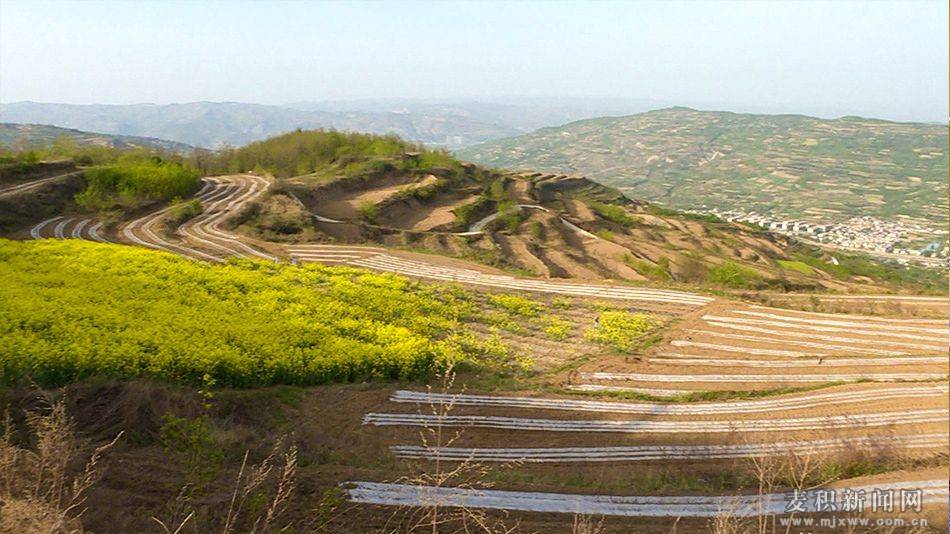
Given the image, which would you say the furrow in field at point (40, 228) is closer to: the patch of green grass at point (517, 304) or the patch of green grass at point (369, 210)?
the patch of green grass at point (369, 210)

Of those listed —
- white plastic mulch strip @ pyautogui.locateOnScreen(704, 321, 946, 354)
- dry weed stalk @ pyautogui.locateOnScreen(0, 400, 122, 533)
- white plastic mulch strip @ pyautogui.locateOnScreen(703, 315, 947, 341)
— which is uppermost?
dry weed stalk @ pyautogui.locateOnScreen(0, 400, 122, 533)

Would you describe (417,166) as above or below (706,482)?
above

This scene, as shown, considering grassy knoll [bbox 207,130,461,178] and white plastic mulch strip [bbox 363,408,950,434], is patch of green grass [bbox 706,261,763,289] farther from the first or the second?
grassy knoll [bbox 207,130,461,178]

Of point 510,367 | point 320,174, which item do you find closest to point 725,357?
point 510,367

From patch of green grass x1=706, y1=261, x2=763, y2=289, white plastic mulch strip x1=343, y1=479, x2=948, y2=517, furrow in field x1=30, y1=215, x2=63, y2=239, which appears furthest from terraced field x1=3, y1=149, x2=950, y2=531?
patch of green grass x1=706, y1=261, x2=763, y2=289

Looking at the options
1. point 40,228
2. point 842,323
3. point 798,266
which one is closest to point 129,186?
point 40,228

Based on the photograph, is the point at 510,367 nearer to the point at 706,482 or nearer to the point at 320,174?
the point at 706,482

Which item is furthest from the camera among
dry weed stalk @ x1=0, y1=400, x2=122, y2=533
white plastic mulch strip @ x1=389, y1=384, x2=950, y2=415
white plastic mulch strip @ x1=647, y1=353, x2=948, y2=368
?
white plastic mulch strip @ x1=647, y1=353, x2=948, y2=368
